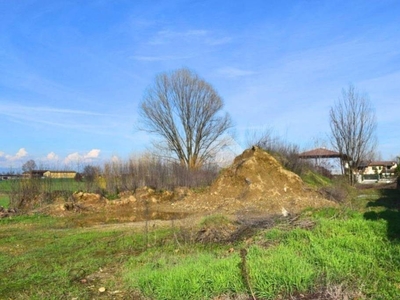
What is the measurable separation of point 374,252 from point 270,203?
10.4m

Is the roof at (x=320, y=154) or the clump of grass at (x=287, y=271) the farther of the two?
the roof at (x=320, y=154)

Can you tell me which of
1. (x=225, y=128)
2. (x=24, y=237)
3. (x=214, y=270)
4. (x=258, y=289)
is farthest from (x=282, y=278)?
(x=225, y=128)

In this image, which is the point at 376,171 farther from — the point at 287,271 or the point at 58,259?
the point at 287,271

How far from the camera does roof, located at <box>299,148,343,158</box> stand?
32925 mm

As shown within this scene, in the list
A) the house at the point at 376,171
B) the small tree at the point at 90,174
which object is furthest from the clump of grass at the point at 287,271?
the house at the point at 376,171

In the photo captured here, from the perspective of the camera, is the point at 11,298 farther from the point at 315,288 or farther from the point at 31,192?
the point at 31,192

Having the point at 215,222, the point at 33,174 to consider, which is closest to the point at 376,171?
the point at 33,174

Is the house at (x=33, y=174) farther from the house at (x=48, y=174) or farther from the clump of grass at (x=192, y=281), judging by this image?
the clump of grass at (x=192, y=281)

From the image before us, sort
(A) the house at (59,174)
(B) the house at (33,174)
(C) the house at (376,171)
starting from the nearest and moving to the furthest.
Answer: (B) the house at (33,174)
(A) the house at (59,174)
(C) the house at (376,171)

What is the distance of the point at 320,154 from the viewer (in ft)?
121

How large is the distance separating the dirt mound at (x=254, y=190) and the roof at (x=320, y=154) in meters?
11.3

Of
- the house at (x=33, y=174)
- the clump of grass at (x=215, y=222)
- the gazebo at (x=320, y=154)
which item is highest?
the gazebo at (x=320, y=154)

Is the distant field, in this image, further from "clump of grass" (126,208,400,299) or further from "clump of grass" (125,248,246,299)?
"clump of grass" (125,248,246,299)

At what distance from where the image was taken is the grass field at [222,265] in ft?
15.1
